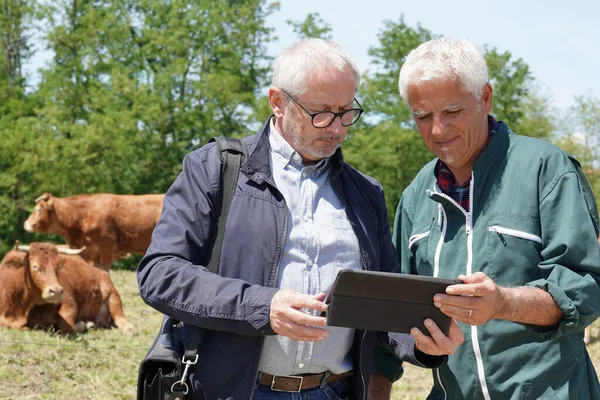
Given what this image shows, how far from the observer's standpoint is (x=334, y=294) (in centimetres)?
233

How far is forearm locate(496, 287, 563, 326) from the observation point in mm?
2543

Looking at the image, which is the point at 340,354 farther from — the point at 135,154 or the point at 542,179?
the point at 135,154

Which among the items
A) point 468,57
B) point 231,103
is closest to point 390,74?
point 231,103

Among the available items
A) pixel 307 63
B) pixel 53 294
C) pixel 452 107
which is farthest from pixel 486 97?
pixel 53 294

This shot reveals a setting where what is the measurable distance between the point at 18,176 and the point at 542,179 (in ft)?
93.4

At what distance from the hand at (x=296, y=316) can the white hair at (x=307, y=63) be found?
0.80 metres

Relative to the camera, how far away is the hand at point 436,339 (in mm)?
2496

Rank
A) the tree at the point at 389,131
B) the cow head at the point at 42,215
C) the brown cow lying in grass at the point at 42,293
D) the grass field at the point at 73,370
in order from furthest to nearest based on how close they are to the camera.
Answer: the tree at the point at 389,131 → the cow head at the point at 42,215 → the brown cow lying in grass at the point at 42,293 → the grass field at the point at 73,370

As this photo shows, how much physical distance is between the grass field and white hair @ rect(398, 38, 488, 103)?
192 inches

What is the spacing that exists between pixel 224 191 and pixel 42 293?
7.63 meters

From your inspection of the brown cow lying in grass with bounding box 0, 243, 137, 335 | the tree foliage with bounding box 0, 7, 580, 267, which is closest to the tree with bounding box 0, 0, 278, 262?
the tree foliage with bounding box 0, 7, 580, 267

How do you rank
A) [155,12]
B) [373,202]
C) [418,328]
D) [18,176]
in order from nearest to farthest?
[418,328], [373,202], [18,176], [155,12]

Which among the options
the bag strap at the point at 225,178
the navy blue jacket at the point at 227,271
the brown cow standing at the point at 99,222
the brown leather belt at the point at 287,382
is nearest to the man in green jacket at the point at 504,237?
the navy blue jacket at the point at 227,271

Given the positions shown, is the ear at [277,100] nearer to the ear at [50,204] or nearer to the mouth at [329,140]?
the mouth at [329,140]
